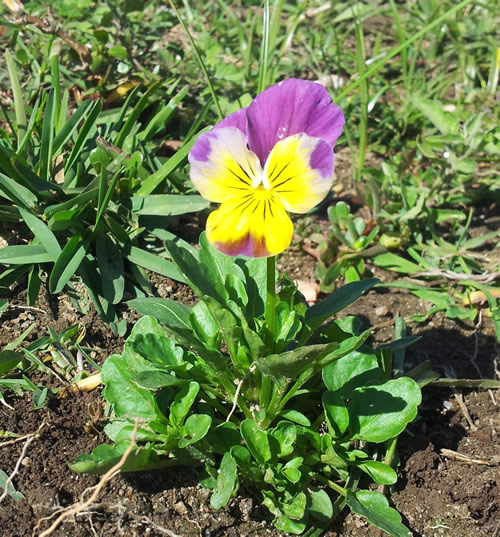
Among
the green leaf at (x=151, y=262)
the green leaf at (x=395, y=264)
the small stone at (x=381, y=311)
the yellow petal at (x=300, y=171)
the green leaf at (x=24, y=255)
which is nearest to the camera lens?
the yellow petal at (x=300, y=171)

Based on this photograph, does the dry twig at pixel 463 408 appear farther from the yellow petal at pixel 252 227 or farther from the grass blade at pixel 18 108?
the grass blade at pixel 18 108

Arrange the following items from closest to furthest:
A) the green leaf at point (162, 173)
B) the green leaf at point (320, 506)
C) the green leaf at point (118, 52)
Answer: the green leaf at point (320, 506), the green leaf at point (162, 173), the green leaf at point (118, 52)

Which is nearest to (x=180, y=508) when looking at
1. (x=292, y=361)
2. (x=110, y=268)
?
(x=292, y=361)

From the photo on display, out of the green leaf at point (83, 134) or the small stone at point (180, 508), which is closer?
the small stone at point (180, 508)

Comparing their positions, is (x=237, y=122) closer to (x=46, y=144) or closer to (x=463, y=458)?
(x=46, y=144)

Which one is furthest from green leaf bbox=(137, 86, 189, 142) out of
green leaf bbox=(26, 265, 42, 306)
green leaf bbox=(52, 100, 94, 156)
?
green leaf bbox=(26, 265, 42, 306)

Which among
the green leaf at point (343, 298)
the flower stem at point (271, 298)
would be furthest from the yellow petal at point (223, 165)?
the green leaf at point (343, 298)
